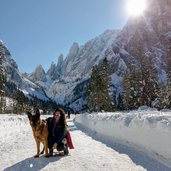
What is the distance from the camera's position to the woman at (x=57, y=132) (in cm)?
1313

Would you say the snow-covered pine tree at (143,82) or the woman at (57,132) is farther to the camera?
the snow-covered pine tree at (143,82)

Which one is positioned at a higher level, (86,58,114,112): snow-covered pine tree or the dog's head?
(86,58,114,112): snow-covered pine tree

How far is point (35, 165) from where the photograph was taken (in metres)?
11.7

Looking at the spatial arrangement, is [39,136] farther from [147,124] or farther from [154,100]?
[154,100]

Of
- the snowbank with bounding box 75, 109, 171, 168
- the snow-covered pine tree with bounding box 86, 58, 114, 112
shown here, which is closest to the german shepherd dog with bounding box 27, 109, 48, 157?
the snowbank with bounding box 75, 109, 171, 168

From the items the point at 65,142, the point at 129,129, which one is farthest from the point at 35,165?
the point at 129,129

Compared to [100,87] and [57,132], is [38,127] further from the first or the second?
[100,87]

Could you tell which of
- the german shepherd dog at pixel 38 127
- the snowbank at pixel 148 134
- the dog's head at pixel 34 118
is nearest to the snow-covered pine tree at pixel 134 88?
the snowbank at pixel 148 134

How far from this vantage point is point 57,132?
43.3 feet

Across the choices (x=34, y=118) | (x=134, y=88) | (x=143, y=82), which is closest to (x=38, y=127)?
(x=34, y=118)

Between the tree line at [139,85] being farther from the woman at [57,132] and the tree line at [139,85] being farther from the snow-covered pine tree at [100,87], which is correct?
the woman at [57,132]

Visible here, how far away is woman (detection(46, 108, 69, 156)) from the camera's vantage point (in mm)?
13133

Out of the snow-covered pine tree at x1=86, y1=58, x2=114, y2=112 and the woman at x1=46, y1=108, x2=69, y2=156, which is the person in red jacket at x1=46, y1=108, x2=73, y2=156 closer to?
the woman at x1=46, y1=108, x2=69, y2=156

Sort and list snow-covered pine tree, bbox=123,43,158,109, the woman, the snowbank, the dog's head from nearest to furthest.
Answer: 1. the snowbank
2. the dog's head
3. the woman
4. snow-covered pine tree, bbox=123,43,158,109
